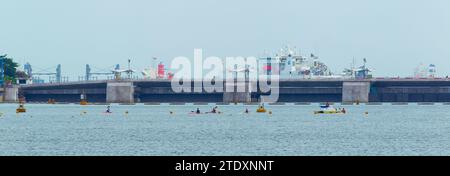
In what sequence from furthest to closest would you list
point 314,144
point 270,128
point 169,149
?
point 270,128 → point 314,144 → point 169,149
